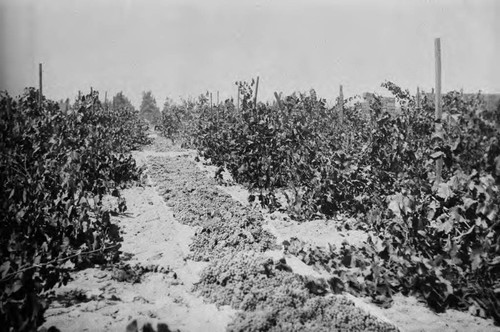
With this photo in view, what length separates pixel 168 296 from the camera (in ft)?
11.4

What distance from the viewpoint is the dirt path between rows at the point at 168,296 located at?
290 cm

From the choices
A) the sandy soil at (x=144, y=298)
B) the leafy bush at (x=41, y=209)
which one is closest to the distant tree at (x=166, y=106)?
the leafy bush at (x=41, y=209)

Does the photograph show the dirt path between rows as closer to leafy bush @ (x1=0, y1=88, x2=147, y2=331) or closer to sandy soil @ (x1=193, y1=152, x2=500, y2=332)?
sandy soil @ (x1=193, y1=152, x2=500, y2=332)

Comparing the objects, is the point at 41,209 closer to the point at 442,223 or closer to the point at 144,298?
the point at 144,298

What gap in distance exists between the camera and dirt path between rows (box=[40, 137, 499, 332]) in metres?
2.90

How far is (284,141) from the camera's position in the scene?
7.14m

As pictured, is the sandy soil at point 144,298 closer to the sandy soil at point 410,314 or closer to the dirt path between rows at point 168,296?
the dirt path between rows at point 168,296

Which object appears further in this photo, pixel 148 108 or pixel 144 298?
pixel 148 108

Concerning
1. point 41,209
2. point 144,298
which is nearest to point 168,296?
point 144,298

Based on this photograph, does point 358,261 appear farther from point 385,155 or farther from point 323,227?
point 385,155

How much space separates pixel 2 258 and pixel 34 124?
13.8 feet

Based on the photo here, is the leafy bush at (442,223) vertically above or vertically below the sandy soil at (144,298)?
above

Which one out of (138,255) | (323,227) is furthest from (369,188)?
(138,255)

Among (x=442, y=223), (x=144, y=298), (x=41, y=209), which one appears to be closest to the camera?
(x=442, y=223)
